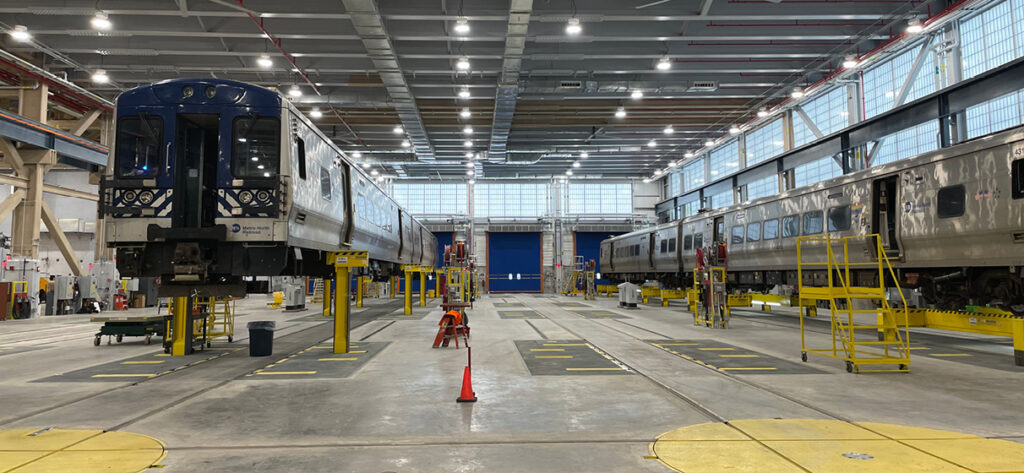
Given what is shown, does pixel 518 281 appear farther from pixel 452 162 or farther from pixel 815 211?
pixel 815 211

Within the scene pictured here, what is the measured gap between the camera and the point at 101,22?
1491cm

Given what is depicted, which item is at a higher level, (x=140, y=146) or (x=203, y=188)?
(x=140, y=146)

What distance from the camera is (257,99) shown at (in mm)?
7734

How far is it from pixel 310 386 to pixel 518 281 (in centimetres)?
3541

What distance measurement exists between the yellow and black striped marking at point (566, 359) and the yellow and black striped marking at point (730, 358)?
1393mm

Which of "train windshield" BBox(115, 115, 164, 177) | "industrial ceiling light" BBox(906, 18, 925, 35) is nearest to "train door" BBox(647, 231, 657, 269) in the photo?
"industrial ceiling light" BBox(906, 18, 925, 35)

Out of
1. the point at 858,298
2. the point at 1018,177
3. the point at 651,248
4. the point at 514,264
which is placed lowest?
the point at 858,298

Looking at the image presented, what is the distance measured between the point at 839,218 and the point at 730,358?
20.7ft

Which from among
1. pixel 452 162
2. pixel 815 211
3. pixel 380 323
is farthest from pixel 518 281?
pixel 815 211

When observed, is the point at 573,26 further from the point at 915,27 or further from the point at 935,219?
the point at 935,219

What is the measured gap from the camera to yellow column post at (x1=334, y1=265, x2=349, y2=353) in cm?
941

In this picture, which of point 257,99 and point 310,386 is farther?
point 257,99

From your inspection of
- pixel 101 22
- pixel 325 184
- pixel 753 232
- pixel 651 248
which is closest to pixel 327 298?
pixel 101 22

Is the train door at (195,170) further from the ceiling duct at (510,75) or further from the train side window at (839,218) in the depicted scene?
the train side window at (839,218)
